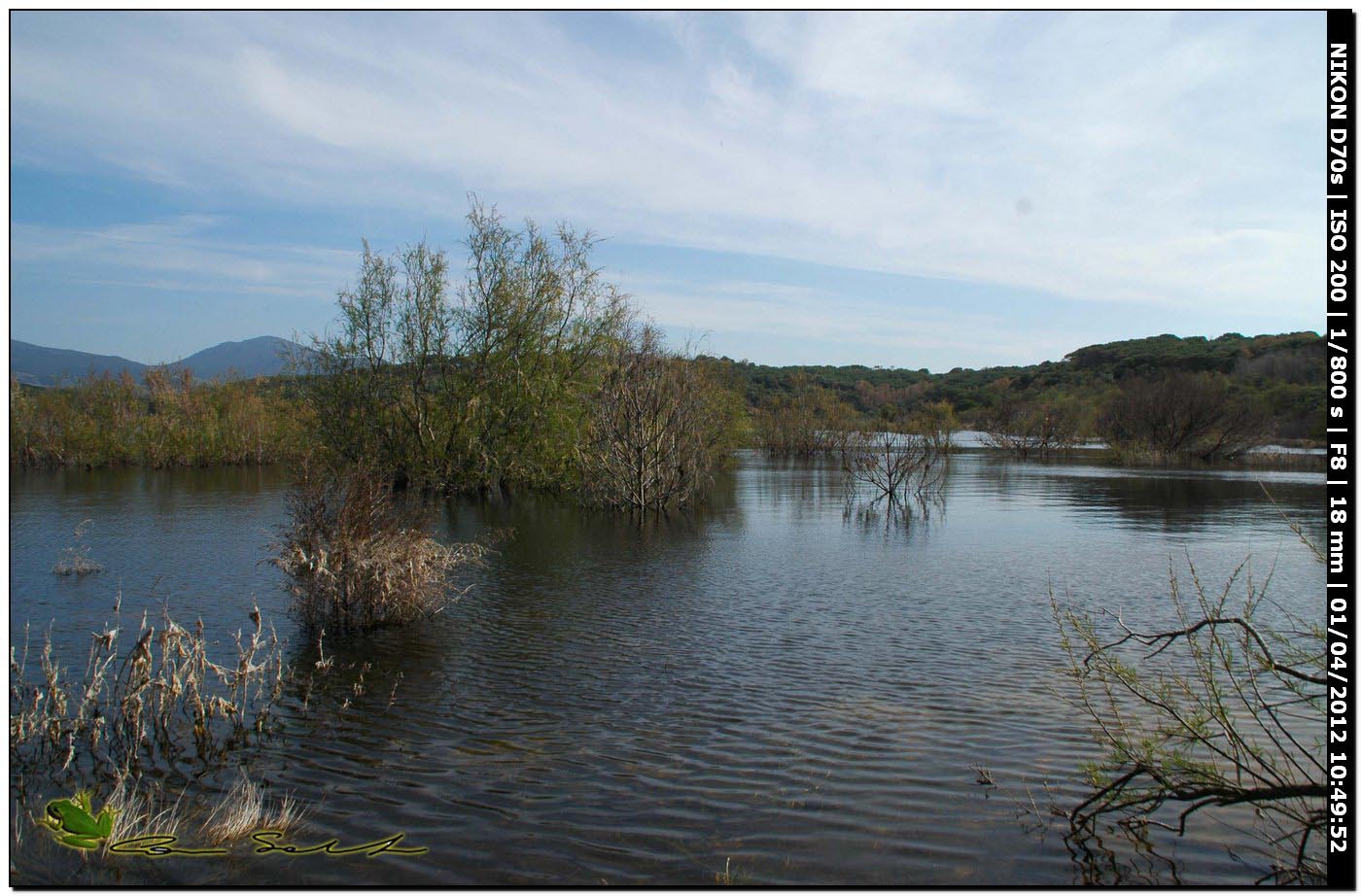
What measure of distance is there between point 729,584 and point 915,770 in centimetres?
791

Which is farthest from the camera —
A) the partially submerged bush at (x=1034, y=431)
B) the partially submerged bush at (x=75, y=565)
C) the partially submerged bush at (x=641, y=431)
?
the partially submerged bush at (x=1034, y=431)

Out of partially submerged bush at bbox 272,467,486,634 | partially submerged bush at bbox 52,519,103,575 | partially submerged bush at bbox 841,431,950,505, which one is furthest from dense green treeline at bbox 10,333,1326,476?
partially submerged bush at bbox 272,467,486,634

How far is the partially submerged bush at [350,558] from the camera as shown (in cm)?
1016

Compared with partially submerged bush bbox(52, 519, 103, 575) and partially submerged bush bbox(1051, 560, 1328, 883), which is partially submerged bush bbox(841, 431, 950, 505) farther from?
partially submerged bush bbox(52, 519, 103, 575)

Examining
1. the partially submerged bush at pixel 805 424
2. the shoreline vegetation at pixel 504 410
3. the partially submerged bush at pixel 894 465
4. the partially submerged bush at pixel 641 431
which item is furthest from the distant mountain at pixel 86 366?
the partially submerged bush at pixel 805 424

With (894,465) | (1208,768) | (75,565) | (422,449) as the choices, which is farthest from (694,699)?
(422,449)

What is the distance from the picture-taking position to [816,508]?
2641 cm

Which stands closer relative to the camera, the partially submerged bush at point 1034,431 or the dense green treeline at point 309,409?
the dense green treeline at point 309,409

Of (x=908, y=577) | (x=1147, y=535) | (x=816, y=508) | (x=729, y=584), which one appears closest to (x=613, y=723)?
(x=729, y=584)

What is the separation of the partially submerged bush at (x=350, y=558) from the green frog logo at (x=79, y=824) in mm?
4599

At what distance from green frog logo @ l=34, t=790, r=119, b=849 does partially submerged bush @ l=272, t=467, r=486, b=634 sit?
4599 mm

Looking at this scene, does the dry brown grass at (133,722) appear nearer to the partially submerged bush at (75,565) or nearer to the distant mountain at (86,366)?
the distant mountain at (86,366)

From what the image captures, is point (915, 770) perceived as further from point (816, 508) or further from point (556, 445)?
point (556, 445)

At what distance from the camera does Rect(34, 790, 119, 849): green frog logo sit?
495 cm
